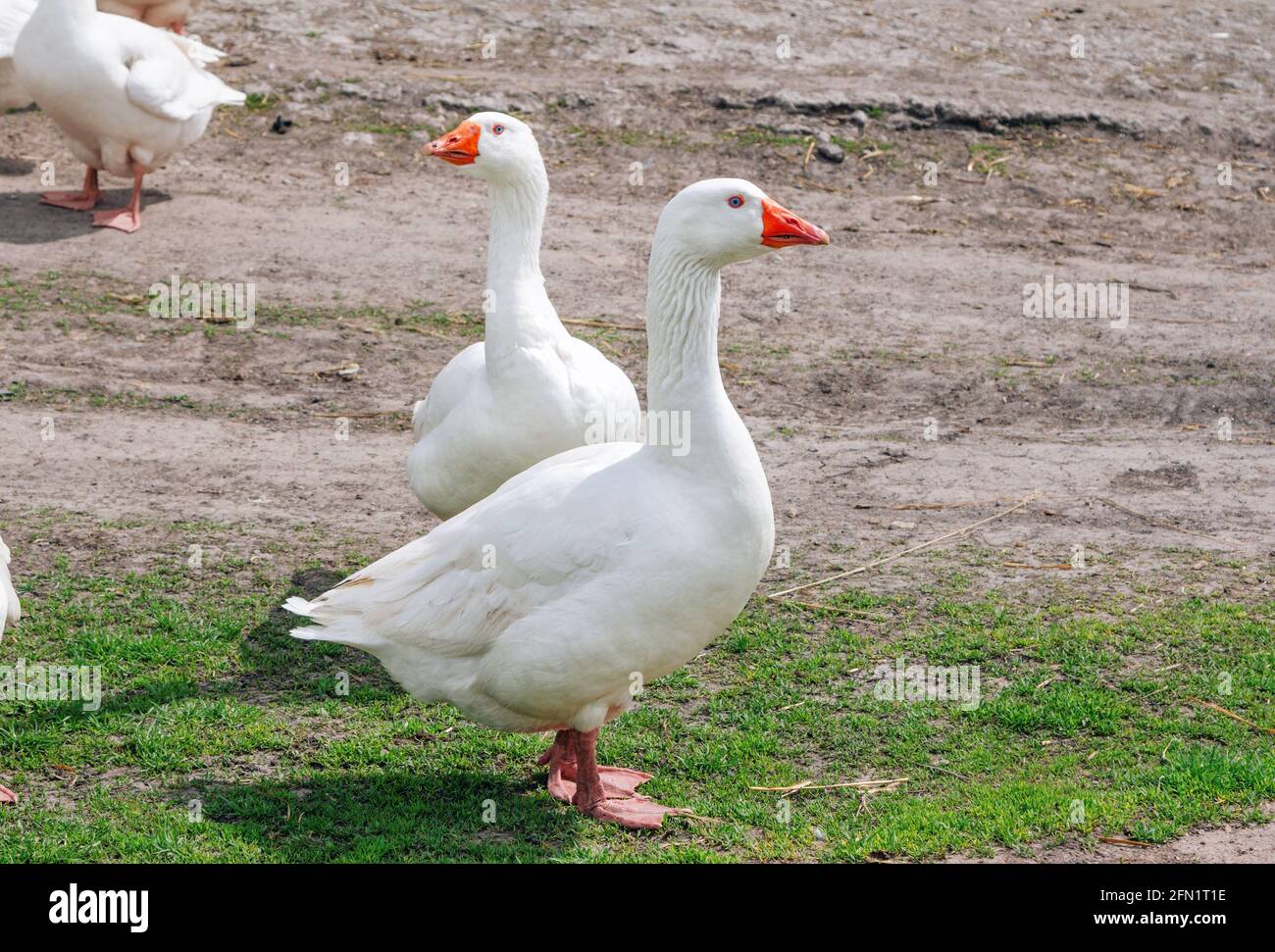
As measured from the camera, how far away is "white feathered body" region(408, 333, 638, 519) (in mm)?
6918

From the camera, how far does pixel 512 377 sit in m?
6.93

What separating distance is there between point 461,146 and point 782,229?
7.21 feet

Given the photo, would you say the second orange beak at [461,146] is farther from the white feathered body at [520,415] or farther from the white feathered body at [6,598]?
the white feathered body at [6,598]

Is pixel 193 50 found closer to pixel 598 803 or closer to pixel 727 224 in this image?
pixel 727 224

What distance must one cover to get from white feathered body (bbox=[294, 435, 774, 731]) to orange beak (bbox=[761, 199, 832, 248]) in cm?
75

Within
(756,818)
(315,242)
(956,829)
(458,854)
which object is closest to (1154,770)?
(956,829)

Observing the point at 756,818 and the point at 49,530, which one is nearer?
the point at 756,818

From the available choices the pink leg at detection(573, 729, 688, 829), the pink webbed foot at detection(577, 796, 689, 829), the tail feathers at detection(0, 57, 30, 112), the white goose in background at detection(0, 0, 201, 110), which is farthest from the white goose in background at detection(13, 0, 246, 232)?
the pink webbed foot at detection(577, 796, 689, 829)

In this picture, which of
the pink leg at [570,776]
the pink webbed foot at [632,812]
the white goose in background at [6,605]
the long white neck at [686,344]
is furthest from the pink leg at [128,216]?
the pink webbed foot at [632,812]

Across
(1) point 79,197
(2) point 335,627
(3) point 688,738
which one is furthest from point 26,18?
(3) point 688,738

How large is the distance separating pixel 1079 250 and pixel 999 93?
292 cm

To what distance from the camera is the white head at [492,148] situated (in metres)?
7.09

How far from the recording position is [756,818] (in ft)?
19.5

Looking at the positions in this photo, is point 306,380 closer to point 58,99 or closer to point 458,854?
point 58,99
